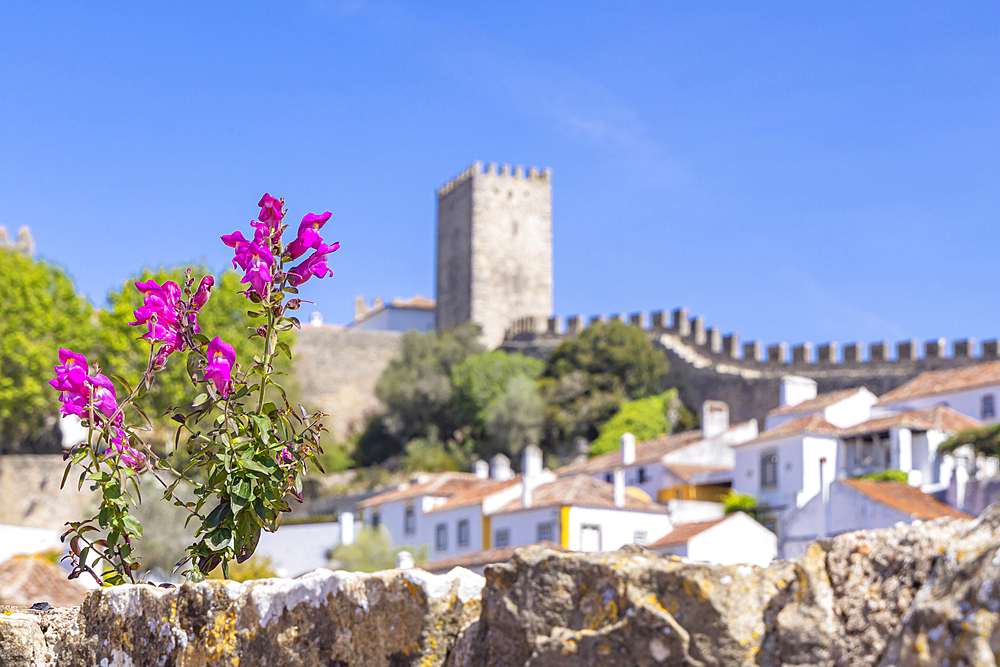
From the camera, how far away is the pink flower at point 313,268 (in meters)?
3.93

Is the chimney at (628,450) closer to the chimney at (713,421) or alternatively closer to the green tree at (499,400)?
the chimney at (713,421)

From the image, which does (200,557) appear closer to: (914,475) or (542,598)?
(542,598)

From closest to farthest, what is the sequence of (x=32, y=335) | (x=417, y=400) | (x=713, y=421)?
(x=713, y=421) → (x=32, y=335) → (x=417, y=400)

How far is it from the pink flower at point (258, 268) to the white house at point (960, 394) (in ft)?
132

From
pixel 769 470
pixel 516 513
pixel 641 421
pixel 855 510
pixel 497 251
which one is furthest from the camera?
pixel 497 251

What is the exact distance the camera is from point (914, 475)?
3684 cm

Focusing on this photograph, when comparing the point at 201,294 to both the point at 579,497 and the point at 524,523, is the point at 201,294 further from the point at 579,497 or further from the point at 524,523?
the point at 524,523

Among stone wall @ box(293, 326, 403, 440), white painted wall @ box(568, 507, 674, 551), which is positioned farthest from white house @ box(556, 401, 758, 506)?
stone wall @ box(293, 326, 403, 440)

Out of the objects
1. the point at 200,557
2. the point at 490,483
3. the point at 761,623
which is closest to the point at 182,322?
the point at 200,557

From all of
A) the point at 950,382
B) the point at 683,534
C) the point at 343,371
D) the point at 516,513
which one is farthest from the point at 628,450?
the point at 343,371

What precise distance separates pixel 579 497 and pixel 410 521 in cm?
941

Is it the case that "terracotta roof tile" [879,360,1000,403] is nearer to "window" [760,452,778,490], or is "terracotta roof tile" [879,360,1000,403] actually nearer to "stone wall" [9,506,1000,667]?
"window" [760,452,778,490]

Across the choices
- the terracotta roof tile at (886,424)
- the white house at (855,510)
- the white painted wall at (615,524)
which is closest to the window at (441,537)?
the white painted wall at (615,524)

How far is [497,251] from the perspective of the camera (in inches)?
2852
